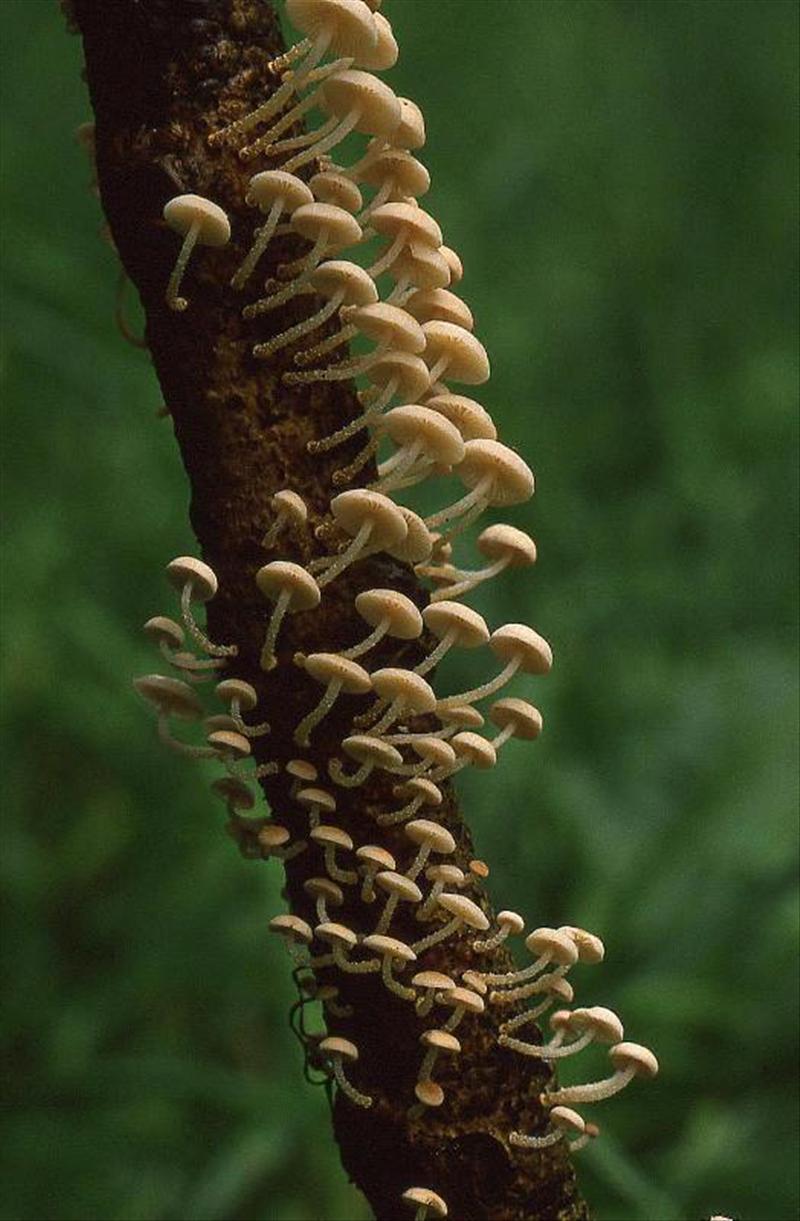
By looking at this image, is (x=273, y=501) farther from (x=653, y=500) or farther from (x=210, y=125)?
(x=653, y=500)

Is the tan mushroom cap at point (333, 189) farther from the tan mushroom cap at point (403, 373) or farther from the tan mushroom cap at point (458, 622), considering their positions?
the tan mushroom cap at point (458, 622)

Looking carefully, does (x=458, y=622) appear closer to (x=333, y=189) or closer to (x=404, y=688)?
(x=404, y=688)

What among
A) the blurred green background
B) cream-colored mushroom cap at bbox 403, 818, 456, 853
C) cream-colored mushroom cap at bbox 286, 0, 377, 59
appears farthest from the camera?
the blurred green background

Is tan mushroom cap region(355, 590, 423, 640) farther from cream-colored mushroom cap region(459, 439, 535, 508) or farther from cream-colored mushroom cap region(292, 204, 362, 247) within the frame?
cream-colored mushroom cap region(292, 204, 362, 247)

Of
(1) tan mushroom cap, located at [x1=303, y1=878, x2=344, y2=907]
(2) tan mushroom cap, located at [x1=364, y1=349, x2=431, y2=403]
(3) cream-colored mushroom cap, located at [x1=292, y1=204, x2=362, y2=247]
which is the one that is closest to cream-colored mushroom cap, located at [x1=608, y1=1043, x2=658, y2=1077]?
(1) tan mushroom cap, located at [x1=303, y1=878, x2=344, y2=907]

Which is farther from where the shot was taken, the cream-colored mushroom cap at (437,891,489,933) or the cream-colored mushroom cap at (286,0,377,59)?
the cream-colored mushroom cap at (437,891,489,933)

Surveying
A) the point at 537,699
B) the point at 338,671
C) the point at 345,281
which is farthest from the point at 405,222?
the point at 537,699

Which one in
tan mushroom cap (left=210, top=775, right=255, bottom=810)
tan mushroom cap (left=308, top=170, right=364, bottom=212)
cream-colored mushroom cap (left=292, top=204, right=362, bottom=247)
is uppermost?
tan mushroom cap (left=308, top=170, right=364, bottom=212)

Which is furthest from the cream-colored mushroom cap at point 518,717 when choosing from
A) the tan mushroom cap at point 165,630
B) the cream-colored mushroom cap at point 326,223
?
the cream-colored mushroom cap at point 326,223
